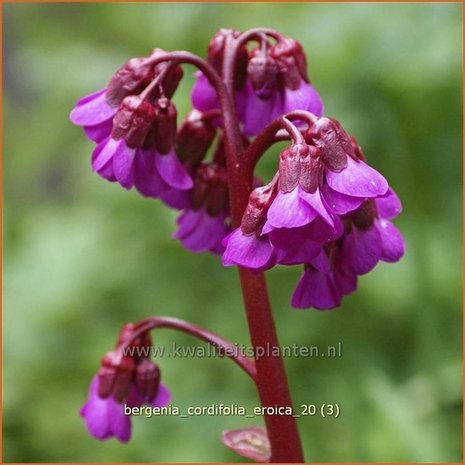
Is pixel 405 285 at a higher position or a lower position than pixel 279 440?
higher

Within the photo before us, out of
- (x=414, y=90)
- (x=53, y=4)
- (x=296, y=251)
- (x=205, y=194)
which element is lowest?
(x=296, y=251)

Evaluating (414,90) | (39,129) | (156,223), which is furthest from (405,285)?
(39,129)

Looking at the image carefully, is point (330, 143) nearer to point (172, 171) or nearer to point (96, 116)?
point (172, 171)

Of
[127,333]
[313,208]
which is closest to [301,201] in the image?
[313,208]

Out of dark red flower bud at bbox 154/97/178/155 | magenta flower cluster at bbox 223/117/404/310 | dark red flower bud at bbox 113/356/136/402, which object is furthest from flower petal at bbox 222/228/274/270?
dark red flower bud at bbox 113/356/136/402

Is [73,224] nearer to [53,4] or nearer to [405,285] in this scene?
[405,285]

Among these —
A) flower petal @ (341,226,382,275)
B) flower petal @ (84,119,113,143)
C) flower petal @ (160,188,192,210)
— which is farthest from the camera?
flower petal @ (160,188,192,210)

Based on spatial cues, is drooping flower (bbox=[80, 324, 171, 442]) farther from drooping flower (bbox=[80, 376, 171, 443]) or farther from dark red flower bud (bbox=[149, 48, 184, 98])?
dark red flower bud (bbox=[149, 48, 184, 98])

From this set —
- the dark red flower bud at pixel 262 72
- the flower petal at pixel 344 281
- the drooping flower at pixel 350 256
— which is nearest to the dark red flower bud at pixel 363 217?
the drooping flower at pixel 350 256
